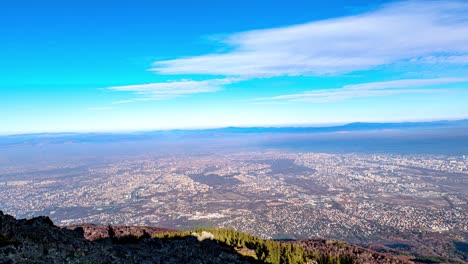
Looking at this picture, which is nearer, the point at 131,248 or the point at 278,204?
the point at 131,248

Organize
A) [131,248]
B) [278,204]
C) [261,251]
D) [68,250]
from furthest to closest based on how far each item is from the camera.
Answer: [278,204] → [261,251] → [131,248] → [68,250]

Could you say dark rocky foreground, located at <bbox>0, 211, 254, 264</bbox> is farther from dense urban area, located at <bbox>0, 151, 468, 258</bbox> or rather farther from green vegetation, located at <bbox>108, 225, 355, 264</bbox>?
dense urban area, located at <bbox>0, 151, 468, 258</bbox>

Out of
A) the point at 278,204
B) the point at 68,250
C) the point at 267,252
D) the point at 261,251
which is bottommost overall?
the point at 278,204

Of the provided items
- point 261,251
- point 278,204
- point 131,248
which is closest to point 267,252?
point 261,251

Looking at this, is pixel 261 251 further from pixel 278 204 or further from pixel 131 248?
pixel 278 204

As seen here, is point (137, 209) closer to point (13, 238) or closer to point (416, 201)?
point (13, 238)

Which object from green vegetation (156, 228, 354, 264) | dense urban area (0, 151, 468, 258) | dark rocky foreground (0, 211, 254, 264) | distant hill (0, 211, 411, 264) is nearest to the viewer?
dark rocky foreground (0, 211, 254, 264)

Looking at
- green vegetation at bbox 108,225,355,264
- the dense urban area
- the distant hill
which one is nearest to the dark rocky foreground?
the distant hill

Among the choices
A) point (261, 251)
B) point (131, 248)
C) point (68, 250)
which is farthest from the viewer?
point (261, 251)
